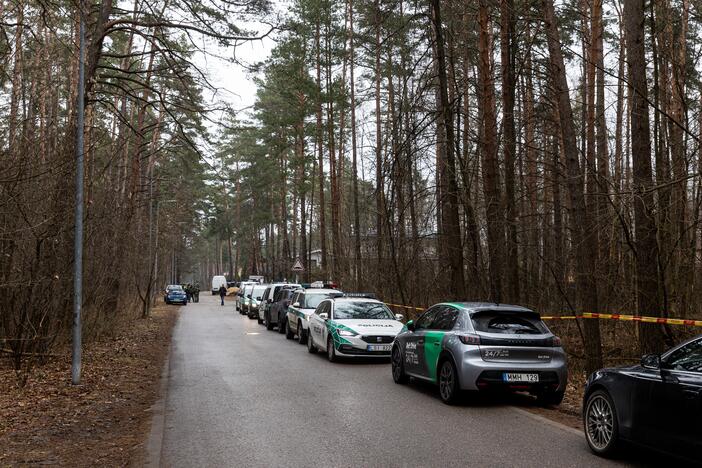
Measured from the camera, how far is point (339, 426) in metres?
8.41

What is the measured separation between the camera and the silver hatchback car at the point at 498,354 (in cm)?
952

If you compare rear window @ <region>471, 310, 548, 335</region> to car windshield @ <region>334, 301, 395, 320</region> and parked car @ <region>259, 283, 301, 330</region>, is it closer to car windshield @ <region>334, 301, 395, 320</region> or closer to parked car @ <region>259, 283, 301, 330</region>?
car windshield @ <region>334, 301, 395, 320</region>

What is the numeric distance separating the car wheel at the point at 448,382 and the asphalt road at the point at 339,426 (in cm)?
17

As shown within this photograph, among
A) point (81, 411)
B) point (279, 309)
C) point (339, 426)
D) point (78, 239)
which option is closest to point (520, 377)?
point (339, 426)

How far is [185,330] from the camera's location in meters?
26.5

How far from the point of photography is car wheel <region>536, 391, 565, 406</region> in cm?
985

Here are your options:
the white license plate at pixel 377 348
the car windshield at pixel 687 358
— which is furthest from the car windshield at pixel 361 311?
the car windshield at pixel 687 358

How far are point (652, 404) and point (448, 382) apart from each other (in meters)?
4.26

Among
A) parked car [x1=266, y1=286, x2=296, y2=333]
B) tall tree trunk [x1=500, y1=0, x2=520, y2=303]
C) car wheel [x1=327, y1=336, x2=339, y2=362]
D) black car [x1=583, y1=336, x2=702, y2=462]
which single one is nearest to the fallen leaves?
car wheel [x1=327, y1=336, x2=339, y2=362]

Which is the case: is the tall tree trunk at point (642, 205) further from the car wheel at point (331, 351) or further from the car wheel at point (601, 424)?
the car wheel at point (331, 351)

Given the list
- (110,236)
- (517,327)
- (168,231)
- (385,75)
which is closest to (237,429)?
(517,327)

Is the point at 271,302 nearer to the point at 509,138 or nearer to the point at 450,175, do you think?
the point at 450,175

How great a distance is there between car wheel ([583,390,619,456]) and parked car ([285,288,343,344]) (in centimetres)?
1313

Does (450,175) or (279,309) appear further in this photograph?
(279,309)
